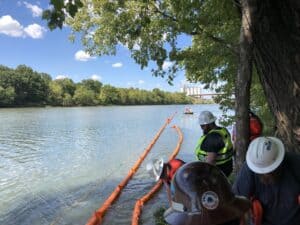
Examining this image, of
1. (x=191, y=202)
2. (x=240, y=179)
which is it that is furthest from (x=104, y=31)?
(x=191, y=202)

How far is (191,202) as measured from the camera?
2080mm

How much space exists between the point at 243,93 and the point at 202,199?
94.8 inches

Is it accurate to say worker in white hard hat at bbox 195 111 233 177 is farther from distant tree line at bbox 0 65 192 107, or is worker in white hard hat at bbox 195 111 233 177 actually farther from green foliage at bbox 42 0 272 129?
distant tree line at bbox 0 65 192 107

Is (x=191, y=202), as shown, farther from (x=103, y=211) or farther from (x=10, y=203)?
(x=10, y=203)

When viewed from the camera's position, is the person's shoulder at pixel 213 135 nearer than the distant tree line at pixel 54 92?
Yes

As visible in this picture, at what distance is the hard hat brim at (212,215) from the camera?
2.04m

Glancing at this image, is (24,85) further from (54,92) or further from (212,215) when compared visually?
(212,215)

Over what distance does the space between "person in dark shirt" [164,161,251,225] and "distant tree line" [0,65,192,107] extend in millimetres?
96588

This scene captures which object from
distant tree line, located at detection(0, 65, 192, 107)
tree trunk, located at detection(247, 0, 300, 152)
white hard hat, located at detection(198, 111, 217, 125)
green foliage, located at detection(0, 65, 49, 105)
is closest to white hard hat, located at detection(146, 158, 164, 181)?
tree trunk, located at detection(247, 0, 300, 152)

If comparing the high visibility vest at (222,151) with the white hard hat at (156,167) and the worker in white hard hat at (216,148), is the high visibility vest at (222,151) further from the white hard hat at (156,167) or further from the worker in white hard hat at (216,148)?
the white hard hat at (156,167)

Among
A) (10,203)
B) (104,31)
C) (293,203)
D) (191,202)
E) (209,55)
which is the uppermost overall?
(104,31)

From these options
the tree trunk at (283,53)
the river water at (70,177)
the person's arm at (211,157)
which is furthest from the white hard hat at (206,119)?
the river water at (70,177)

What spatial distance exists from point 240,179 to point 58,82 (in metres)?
126

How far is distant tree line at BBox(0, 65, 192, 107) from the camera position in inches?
4033
